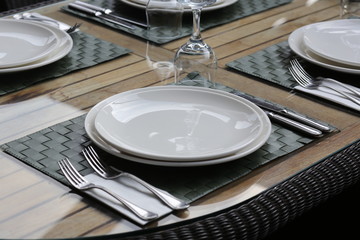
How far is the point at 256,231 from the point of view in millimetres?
898

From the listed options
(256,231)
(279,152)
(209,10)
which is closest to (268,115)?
(279,152)

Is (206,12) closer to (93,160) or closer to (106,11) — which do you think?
(106,11)

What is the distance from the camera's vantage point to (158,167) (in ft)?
3.03

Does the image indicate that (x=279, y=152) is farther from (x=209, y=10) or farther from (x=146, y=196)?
(x=209, y=10)

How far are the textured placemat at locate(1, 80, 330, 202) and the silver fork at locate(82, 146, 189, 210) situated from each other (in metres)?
0.01

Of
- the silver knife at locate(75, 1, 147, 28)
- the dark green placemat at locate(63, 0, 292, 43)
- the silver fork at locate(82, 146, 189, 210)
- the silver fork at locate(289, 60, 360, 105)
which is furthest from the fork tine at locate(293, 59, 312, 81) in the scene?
the silver fork at locate(82, 146, 189, 210)

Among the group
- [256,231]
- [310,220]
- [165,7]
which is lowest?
[310,220]

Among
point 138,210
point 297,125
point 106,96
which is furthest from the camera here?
point 106,96

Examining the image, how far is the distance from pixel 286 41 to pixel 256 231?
0.64 meters

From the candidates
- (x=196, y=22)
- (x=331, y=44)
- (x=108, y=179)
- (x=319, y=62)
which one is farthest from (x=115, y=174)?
(x=331, y=44)

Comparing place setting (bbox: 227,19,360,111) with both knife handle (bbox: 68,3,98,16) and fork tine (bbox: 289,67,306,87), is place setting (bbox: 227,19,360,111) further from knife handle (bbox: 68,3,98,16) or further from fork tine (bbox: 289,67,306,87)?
knife handle (bbox: 68,3,98,16)

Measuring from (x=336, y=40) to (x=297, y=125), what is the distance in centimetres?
42

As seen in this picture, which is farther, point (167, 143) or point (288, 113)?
point (288, 113)

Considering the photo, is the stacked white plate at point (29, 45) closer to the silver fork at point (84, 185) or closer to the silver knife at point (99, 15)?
the silver knife at point (99, 15)
